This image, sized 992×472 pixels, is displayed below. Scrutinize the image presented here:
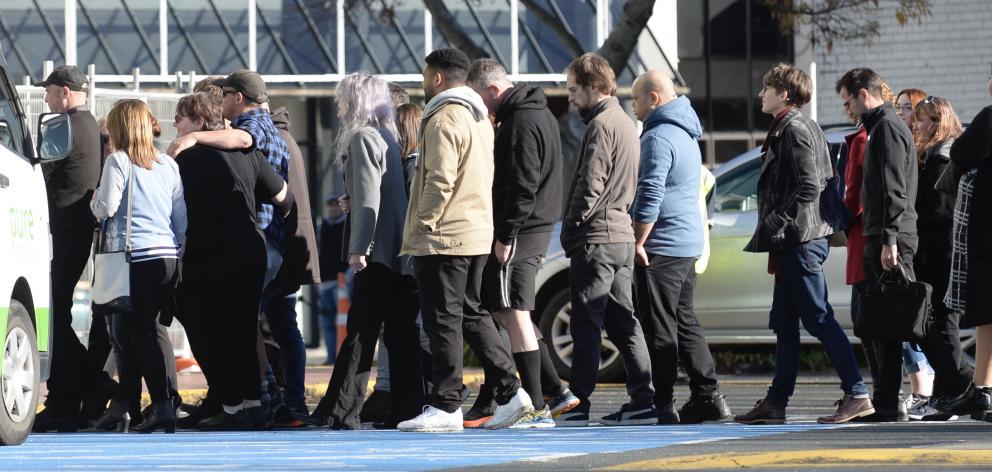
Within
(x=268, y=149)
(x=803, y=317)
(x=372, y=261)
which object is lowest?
(x=803, y=317)

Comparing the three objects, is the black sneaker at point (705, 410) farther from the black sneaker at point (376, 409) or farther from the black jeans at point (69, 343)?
the black jeans at point (69, 343)

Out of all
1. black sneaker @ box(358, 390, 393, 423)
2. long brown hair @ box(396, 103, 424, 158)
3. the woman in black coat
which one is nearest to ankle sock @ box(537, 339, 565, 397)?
black sneaker @ box(358, 390, 393, 423)

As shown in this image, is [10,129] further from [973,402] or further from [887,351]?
[973,402]

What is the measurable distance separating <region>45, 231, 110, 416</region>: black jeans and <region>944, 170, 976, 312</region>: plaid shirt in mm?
4359

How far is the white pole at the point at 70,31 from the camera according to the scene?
67.3 ft

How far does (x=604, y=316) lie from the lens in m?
9.96

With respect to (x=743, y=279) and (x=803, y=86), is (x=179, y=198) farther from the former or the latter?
(x=743, y=279)

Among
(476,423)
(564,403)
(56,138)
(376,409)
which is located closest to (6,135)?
(56,138)

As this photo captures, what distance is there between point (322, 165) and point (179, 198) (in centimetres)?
1428

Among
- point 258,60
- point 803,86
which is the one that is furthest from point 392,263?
point 258,60

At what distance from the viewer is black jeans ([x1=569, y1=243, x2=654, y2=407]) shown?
9703 millimetres

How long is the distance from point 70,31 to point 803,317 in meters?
13.2

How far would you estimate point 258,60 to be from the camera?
78.4 feet

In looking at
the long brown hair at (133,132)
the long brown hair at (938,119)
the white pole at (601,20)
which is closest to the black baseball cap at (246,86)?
the long brown hair at (133,132)
